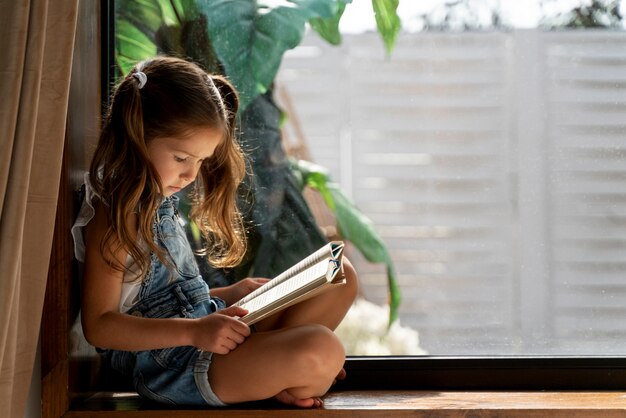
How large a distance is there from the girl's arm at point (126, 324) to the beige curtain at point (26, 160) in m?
0.15

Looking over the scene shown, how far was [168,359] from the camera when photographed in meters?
1.52

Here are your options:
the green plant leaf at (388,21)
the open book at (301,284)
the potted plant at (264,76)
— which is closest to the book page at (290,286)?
the open book at (301,284)

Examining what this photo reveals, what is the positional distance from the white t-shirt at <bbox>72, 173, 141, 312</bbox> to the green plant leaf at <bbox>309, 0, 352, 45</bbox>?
559 millimetres

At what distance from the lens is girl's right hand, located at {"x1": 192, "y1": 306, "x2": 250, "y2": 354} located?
1.41m

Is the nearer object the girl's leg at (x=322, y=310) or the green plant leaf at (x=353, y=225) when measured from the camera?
the girl's leg at (x=322, y=310)

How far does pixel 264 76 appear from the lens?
5.87 ft

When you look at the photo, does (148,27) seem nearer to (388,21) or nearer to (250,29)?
(250,29)

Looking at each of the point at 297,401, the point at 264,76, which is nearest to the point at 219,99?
the point at 264,76

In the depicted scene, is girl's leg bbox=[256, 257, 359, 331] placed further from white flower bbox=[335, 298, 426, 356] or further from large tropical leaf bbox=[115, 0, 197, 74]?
large tropical leaf bbox=[115, 0, 197, 74]

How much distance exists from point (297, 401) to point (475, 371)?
424 mm

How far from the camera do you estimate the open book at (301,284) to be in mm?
1304

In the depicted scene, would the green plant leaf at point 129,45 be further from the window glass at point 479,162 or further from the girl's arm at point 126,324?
the girl's arm at point 126,324

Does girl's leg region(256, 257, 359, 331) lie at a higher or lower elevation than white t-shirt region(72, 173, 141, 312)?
lower

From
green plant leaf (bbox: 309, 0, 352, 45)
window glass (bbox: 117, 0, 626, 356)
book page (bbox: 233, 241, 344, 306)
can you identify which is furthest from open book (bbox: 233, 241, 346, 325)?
green plant leaf (bbox: 309, 0, 352, 45)
